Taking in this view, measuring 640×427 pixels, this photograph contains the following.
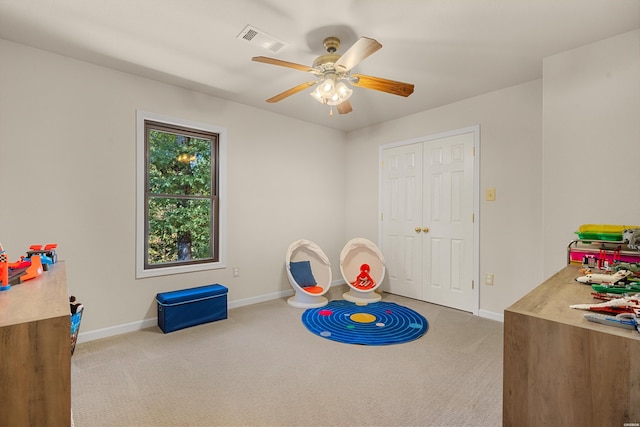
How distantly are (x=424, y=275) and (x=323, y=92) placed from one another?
2775 millimetres

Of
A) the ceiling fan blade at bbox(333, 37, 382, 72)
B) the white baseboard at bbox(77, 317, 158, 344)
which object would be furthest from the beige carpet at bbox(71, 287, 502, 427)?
the ceiling fan blade at bbox(333, 37, 382, 72)

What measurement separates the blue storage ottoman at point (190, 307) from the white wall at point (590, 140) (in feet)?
10.3

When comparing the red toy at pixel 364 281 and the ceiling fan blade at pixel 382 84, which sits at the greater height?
the ceiling fan blade at pixel 382 84

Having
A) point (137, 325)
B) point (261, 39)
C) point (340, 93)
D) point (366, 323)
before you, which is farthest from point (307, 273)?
point (261, 39)

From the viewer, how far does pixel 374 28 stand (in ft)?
7.29

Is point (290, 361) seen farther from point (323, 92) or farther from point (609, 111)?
point (609, 111)

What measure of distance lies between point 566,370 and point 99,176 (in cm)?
347

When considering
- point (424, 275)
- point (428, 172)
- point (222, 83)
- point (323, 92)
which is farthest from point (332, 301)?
point (222, 83)

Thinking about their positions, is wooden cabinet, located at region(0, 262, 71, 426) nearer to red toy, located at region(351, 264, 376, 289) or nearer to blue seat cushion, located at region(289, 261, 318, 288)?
blue seat cushion, located at region(289, 261, 318, 288)

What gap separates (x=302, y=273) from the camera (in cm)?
410

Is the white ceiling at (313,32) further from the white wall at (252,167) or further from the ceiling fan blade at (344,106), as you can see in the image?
the ceiling fan blade at (344,106)

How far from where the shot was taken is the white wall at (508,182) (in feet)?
10.2

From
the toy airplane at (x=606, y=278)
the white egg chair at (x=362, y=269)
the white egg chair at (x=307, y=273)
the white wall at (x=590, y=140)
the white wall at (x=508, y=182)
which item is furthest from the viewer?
the white egg chair at (x=362, y=269)

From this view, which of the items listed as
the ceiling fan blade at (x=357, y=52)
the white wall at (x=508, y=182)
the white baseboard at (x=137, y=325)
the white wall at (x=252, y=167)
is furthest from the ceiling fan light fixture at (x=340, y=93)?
the white baseboard at (x=137, y=325)
